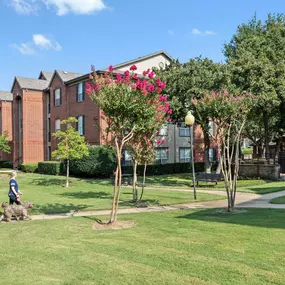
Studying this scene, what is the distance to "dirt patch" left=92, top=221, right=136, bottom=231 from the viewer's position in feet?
28.4

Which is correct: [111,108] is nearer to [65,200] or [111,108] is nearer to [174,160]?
[65,200]

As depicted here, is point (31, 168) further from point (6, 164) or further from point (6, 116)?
point (6, 116)

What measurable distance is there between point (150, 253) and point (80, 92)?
88.0 feet

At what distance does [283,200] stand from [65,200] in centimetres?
921

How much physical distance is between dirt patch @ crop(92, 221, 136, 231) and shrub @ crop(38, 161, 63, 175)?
20931 mm

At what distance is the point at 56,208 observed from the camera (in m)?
12.7

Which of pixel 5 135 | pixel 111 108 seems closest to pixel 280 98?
pixel 111 108

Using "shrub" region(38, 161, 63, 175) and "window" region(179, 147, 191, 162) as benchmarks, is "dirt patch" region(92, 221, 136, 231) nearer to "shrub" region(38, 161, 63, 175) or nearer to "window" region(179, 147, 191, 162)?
"shrub" region(38, 161, 63, 175)

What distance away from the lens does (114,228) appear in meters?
8.63

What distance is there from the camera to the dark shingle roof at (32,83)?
3825cm

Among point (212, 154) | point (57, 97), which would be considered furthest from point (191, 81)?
point (212, 154)

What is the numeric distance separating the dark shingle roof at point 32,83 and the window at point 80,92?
8842mm

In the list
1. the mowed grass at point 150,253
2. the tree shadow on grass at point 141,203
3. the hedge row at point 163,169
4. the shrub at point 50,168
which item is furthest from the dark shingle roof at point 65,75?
the mowed grass at point 150,253

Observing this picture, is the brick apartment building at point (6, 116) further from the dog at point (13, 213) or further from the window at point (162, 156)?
the dog at point (13, 213)
